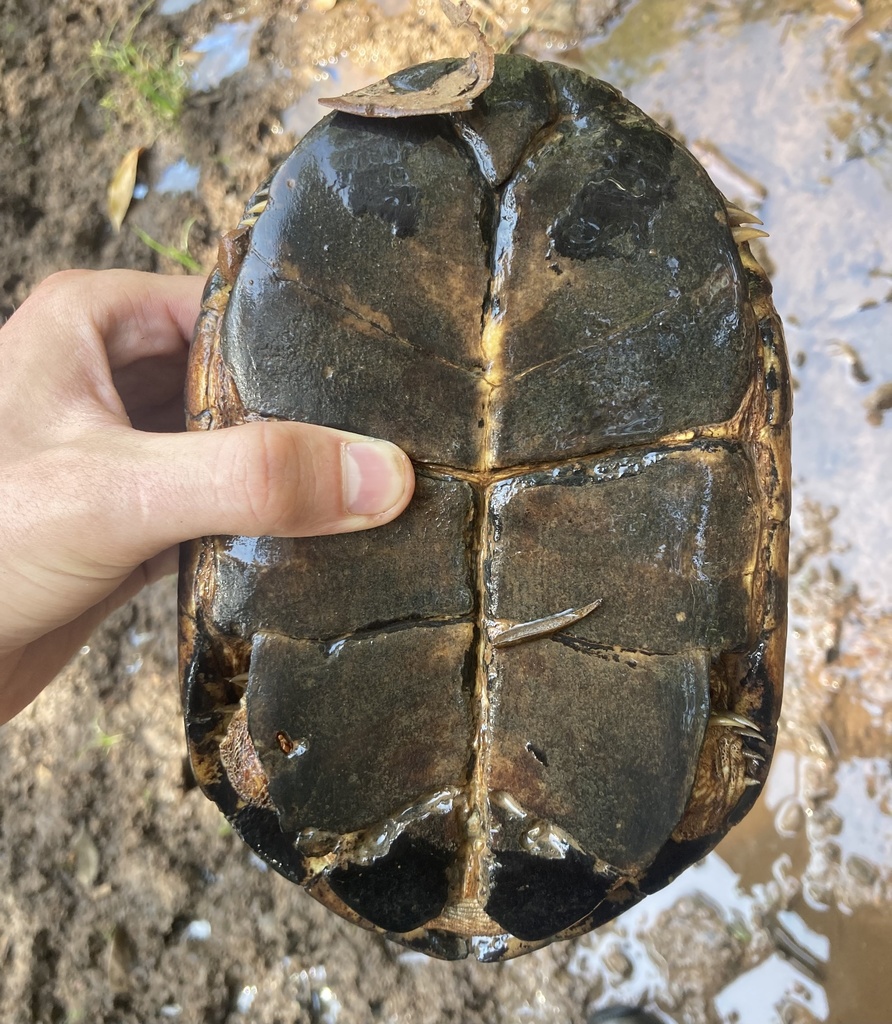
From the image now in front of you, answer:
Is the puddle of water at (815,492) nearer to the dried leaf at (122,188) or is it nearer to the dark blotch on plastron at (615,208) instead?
the dark blotch on plastron at (615,208)

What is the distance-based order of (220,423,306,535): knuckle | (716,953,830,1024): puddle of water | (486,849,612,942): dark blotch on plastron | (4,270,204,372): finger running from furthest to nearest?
(716,953,830,1024): puddle of water
(4,270,204,372): finger
(486,849,612,942): dark blotch on plastron
(220,423,306,535): knuckle

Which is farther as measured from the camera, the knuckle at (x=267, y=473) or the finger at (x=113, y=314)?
the finger at (x=113, y=314)

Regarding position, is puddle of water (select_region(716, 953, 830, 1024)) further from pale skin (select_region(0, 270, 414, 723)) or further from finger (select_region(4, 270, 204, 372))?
finger (select_region(4, 270, 204, 372))

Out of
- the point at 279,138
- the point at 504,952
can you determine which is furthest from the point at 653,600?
the point at 279,138

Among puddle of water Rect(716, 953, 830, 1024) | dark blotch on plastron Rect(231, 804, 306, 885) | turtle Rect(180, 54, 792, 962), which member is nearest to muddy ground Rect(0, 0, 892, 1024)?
puddle of water Rect(716, 953, 830, 1024)

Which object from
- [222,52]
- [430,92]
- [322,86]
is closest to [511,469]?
[430,92]

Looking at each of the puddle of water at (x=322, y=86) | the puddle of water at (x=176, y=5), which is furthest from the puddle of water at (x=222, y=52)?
the puddle of water at (x=322, y=86)

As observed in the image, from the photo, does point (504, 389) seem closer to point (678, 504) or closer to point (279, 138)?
point (678, 504)

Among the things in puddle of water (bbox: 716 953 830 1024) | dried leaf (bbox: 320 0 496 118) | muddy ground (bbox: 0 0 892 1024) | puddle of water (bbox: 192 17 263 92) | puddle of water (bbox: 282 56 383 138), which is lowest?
puddle of water (bbox: 716 953 830 1024)
